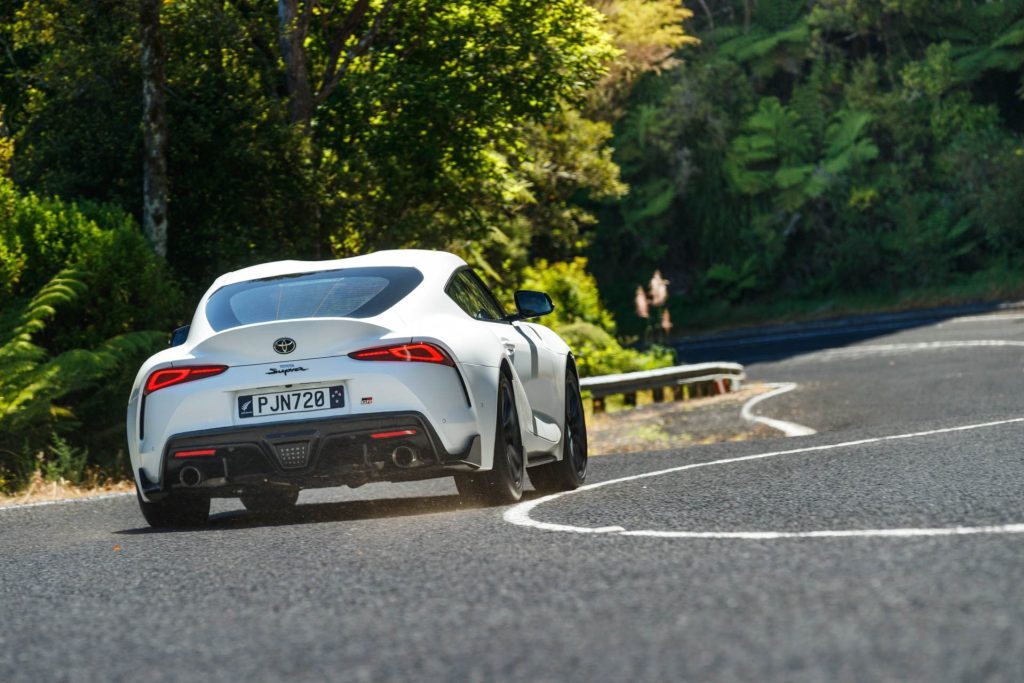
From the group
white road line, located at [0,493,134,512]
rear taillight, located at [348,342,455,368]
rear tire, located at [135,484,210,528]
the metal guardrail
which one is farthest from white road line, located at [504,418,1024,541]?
the metal guardrail

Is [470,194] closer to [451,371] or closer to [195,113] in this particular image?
[195,113]

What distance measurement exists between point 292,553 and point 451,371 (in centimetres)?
140

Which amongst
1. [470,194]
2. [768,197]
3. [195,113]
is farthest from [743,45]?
[195,113]

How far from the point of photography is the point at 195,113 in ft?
61.7

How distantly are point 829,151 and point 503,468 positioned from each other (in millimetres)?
44288

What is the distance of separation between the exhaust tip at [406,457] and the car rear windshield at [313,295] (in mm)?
775

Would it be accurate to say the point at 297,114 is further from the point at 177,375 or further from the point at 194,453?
the point at 194,453

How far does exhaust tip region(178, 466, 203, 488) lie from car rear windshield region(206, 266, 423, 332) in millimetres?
775

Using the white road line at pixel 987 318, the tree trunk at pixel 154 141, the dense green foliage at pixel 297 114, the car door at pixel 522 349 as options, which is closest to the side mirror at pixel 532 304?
the car door at pixel 522 349

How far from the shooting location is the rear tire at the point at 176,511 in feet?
27.7

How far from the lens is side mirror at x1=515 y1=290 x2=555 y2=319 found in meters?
9.28

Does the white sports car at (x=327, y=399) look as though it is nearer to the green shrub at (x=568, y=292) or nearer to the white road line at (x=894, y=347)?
the white road line at (x=894, y=347)

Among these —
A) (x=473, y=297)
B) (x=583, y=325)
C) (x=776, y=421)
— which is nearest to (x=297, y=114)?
(x=776, y=421)

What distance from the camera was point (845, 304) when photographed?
167 ft
